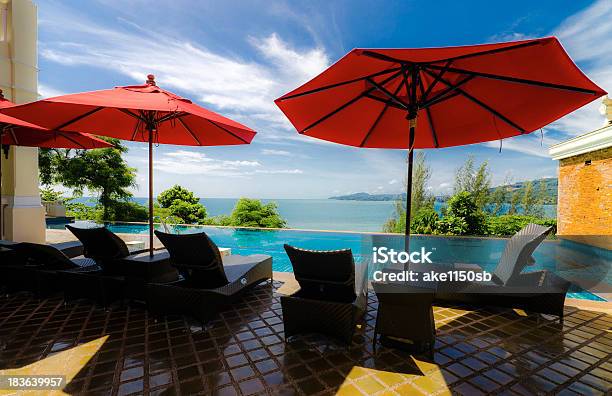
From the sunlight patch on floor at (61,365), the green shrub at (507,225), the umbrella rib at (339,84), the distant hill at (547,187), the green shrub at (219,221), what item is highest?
the umbrella rib at (339,84)

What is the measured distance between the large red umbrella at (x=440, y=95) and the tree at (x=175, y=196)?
16.5 metres

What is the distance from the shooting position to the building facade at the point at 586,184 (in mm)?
8281

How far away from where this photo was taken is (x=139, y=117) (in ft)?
11.5

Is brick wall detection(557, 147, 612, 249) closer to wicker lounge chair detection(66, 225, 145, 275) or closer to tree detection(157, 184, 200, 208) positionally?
wicker lounge chair detection(66, 225, 145, 275)

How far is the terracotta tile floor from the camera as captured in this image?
2109 millimetres

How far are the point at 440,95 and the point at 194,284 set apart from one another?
9.97 ft

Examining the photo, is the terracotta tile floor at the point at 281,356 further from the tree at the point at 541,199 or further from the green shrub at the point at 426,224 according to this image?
the tree at the point at 541,199

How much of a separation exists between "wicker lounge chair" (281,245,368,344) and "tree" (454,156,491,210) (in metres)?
14.4

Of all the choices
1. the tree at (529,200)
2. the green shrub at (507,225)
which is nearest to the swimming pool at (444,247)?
the green shrub at (507,225)

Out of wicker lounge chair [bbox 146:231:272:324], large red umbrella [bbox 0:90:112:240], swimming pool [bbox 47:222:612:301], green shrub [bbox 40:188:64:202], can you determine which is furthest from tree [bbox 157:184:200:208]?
wicker lounge chair [bbox 146:231:272:324]

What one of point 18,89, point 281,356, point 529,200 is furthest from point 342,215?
point 281,356

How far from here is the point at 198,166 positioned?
52.8 m

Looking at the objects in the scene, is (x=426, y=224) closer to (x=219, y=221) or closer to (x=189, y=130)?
(x=189, y=130)

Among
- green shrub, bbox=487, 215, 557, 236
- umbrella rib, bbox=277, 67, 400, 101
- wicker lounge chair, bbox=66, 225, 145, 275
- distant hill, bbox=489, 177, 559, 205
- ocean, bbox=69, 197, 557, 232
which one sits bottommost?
ocean, bbox=69, 197, 557, 232
